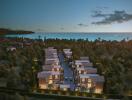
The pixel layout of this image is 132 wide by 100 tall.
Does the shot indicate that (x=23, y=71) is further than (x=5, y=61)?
No

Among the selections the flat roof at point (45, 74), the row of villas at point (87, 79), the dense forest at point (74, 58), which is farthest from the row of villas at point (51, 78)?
the row of villas at point (87, 79)

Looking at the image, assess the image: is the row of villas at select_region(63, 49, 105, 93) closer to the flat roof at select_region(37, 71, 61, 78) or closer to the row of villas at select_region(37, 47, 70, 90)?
the row of villas at select_region(37, 47, 70, 90)

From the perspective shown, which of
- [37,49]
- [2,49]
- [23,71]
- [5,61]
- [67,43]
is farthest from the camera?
[67,43]

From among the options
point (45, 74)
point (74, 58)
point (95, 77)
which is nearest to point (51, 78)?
point (45, 74)

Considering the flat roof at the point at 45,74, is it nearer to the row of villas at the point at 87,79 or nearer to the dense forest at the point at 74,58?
the dense forest at the point at 74,58

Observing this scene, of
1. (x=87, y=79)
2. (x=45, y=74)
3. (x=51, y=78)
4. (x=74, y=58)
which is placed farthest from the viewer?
(x=74, y=58)

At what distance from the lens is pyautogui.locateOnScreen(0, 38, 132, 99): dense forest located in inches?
303

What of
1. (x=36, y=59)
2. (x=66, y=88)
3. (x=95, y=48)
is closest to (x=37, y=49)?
(x=36, y=59)

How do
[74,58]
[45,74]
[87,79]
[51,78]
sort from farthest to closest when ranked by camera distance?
[74,58]
[45,74]
[51,78]
[87,79]

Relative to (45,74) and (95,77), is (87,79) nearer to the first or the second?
(95,77)

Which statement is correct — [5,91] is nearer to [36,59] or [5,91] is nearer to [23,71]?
[23,71]

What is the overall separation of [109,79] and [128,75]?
55 cm

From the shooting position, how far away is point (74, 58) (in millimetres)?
10852

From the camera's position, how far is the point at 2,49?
10711 mm
